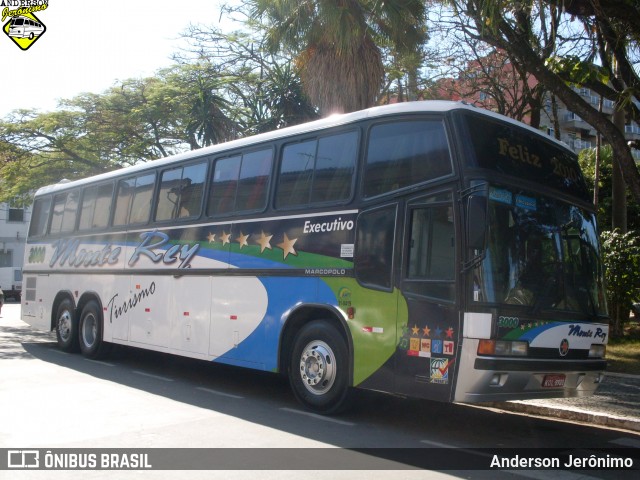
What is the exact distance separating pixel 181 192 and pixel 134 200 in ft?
5.84

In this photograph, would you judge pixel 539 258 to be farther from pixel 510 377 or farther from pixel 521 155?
pixel 510 377

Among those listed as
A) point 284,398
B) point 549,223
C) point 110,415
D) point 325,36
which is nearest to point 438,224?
point 549,223

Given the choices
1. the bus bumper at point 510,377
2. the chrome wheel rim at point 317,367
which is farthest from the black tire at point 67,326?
the bus bumper at point 510,377

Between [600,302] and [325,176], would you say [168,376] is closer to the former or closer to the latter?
[325,176]

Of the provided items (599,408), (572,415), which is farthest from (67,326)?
(599,408)

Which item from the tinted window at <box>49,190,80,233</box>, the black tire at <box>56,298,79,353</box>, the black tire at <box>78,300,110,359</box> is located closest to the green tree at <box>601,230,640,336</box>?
the black tire at <box>78,300,110,359</box>

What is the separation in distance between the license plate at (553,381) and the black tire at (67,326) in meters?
10.4

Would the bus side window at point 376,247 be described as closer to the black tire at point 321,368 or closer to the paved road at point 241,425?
the black tire at point 321,368

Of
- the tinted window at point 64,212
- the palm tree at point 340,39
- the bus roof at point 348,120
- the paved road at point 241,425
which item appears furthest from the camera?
the tinted window at point 64,212

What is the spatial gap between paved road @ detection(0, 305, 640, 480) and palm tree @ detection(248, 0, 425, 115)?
701cm

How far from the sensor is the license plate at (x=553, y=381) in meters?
7.08

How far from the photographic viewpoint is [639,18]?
10320 millimetres

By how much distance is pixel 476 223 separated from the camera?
655 centimetres

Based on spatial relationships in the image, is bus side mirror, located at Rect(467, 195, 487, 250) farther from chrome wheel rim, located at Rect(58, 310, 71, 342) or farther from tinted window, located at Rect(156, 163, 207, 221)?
chrome wheel rim, located at Rect(58, 310, 71, 342)
